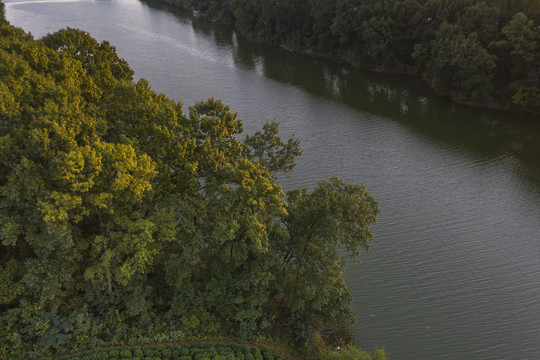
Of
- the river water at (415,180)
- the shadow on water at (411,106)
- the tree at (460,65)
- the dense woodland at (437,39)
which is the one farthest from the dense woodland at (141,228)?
the dense woodland at (437,39)

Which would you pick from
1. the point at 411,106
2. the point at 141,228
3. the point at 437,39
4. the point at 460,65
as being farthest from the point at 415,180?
the point at 437,39

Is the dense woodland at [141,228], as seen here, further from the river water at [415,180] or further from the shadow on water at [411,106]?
the shadow on water at [411,106]

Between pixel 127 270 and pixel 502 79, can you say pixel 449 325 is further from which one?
pixel 502 79

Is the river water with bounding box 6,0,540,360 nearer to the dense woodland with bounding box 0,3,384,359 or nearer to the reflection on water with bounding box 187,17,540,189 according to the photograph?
the reflection on water with bounding box 187,17,540,189

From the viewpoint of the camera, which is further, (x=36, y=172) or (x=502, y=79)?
(x=502, y=79)

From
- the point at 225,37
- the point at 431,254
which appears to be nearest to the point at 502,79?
the point at 431,254
